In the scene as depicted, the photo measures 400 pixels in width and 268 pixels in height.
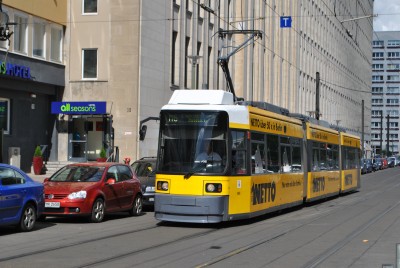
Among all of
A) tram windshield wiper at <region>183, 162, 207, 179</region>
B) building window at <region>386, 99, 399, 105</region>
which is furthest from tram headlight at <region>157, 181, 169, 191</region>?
building window at <region>386, 99, 399, 105</region>

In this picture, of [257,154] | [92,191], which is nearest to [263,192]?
[257,154]

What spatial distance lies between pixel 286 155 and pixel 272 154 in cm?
157

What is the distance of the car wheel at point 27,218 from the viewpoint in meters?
13.7

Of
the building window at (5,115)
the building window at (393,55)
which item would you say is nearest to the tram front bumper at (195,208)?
the building window at (5,115)

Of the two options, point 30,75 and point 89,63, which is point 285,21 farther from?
point 30,75

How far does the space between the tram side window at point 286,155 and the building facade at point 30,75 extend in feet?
47.6

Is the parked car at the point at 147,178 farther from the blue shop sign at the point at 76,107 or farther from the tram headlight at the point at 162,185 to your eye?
the blue shop sign at the point at 76,107

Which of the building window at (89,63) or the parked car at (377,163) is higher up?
the building window at (89,63)

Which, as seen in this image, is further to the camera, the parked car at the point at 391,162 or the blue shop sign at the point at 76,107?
the parked car at the point at 391,162

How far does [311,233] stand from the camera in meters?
14.3

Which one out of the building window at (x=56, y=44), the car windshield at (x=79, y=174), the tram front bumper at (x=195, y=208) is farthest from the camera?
the building window at (x=56, y=44)

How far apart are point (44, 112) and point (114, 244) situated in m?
22.8

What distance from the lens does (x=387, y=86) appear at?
159875 millimetres

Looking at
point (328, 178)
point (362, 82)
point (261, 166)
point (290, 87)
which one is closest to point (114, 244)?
point (261, 166)
